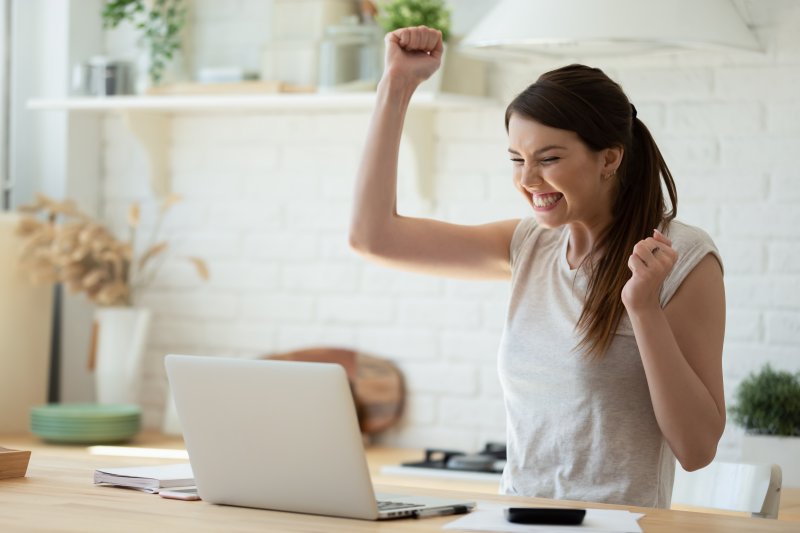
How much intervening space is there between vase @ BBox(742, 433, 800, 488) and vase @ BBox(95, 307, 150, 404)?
157 centimetres

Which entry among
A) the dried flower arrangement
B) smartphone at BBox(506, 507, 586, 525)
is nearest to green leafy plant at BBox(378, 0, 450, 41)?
the dried flower arrangement

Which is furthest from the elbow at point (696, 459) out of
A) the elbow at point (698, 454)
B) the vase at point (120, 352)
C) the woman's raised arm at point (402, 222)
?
the vase at point (120, 352)

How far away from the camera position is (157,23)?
11.2ft

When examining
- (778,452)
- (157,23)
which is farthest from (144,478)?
(157,23)

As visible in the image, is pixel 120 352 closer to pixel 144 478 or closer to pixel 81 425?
pixel 81 425

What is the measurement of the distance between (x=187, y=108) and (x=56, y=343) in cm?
77

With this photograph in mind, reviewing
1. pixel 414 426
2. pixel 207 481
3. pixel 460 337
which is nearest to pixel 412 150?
pixel 460 337

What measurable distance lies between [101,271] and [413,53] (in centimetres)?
144

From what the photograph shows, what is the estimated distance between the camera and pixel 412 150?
9.99 feet

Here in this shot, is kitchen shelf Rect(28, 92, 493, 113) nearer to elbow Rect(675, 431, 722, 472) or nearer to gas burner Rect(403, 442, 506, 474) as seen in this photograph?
gas burner Rect(403, 442, 506, 474)

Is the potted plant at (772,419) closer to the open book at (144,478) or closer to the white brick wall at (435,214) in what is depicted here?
the white brick wall at (435,214)

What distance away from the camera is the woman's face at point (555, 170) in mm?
1957

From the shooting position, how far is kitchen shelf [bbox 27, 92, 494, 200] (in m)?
2.95

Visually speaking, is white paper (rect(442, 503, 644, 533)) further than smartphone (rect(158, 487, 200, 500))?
No
